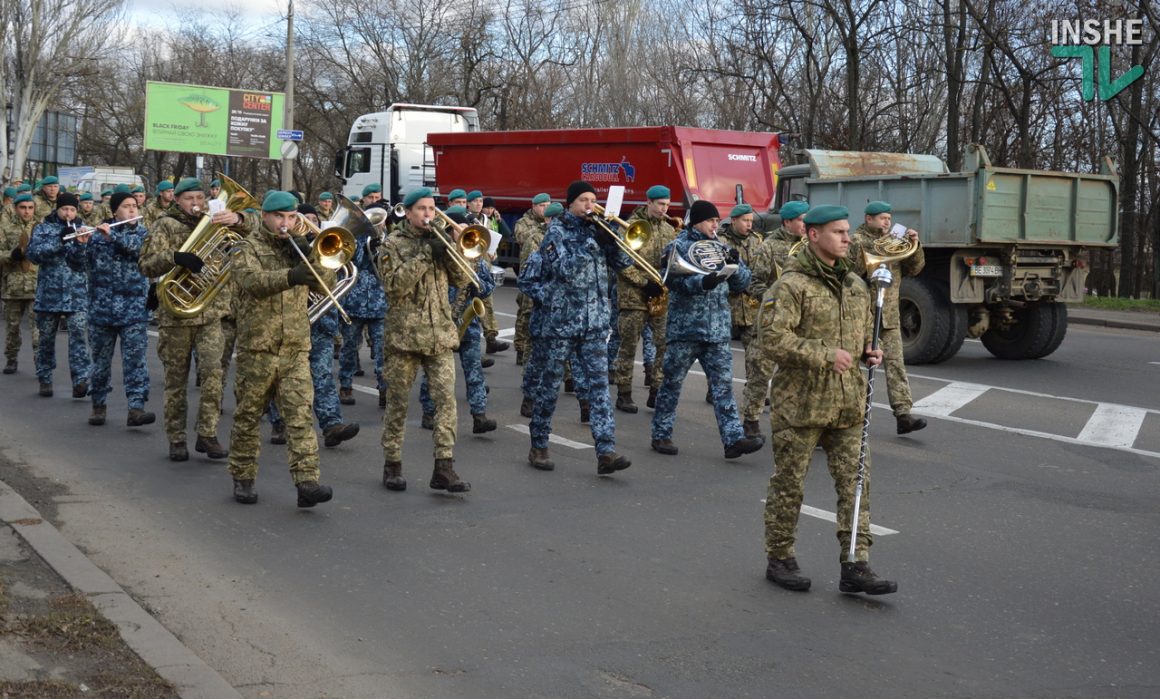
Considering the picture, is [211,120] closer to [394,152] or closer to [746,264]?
[394,152]

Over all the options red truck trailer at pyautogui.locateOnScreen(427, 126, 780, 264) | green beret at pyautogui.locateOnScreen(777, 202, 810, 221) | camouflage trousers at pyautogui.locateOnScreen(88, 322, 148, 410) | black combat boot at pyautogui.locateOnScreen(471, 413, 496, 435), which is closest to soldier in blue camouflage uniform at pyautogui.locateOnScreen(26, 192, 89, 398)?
camouflage trousers at pyautogui.locateOnScreen(88, 322, 148, 410)

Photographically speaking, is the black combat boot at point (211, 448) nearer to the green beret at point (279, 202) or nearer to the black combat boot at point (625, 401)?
the green beret at point (279, 202)

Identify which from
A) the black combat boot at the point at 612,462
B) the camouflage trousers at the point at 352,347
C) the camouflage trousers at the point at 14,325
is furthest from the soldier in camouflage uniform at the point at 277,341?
the camouflage trousers at the point at 14,325

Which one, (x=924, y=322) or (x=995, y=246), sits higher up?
(x=995, y=246)

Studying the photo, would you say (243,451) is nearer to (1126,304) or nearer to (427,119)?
(1126,304)

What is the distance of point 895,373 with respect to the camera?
980cm

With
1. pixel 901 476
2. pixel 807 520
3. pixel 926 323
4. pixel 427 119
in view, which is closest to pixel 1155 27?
pixel 926 323

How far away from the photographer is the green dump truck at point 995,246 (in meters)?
14.1

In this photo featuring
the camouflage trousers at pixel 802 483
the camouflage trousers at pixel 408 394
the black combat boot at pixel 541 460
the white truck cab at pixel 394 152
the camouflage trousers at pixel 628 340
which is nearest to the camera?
the camouflage trousers at pixel 802 483

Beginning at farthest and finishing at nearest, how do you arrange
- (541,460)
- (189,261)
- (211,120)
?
(211,120) < (541,460) < (189,261)

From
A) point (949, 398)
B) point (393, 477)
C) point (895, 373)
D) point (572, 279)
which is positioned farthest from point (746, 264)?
point (393, 477)

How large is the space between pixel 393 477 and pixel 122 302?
3089mm

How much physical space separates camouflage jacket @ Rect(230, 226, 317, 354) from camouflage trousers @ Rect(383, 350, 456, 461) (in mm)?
658

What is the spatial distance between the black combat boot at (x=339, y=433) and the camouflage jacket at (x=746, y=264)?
318cm
